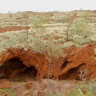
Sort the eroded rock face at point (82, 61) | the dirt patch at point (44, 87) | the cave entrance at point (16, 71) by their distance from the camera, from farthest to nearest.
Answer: the cave entrance at point (16, 71), the eroded rock face at point (82, 61), the dirt patch at point (44, 87)

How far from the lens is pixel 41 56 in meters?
20.3

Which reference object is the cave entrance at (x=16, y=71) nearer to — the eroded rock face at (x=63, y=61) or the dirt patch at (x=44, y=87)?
the eroded rock face at (x=63, y=61)

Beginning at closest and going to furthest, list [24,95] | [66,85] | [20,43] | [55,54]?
[24,95] → [66,85] → [55,54] → [20,43]

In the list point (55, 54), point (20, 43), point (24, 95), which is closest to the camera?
point (24, 95)

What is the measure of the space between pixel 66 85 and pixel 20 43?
246 inches

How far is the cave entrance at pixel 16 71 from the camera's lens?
71.0ft

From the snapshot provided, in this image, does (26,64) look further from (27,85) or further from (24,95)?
(24,95)

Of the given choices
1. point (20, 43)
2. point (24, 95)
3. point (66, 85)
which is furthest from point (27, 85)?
point (20, 43)

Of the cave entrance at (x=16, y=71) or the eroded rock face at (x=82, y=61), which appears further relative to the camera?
the cave entrance at (x=16, y=71)

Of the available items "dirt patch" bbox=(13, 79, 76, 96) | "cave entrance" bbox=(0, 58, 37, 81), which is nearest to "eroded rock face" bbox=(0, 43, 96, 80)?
"cave entrance" bbox=(0, 58, 37, 81)

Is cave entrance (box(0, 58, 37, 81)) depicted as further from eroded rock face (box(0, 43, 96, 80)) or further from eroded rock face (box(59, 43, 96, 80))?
eroded rock face (box(59, 43, 96, 80))

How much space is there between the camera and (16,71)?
2222 cm

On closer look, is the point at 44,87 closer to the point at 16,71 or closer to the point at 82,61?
the point at 82,61

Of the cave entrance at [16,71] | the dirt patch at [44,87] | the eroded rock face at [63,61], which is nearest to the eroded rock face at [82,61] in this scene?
the eroded rock face at [63,61]
